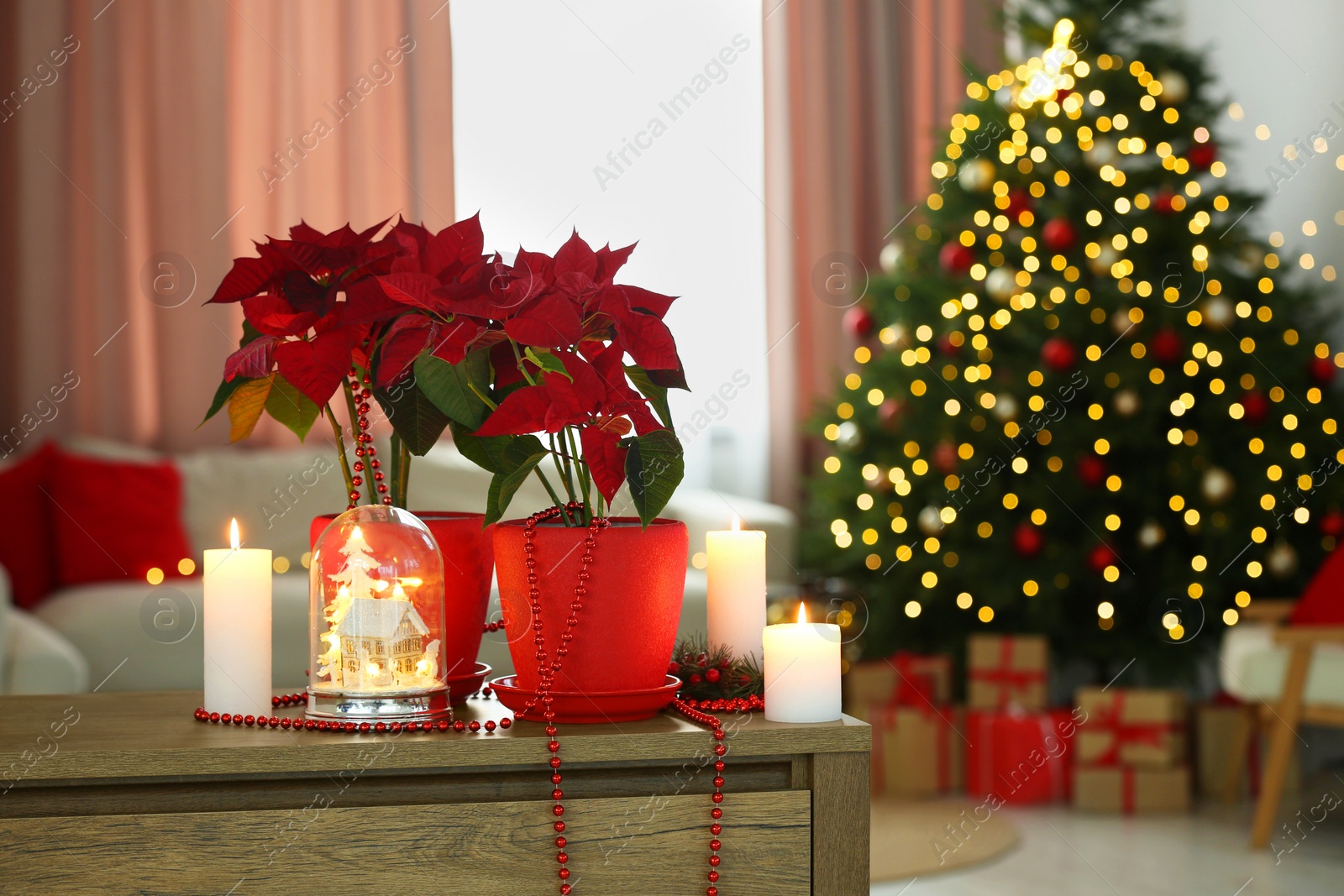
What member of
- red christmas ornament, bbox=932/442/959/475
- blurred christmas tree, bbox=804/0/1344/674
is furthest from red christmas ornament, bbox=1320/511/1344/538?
red christmas ornament, bbox=932/442/959/475

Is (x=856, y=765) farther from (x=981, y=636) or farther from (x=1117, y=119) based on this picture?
(x=1117, y=119)

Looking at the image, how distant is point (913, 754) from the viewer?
9.90 feet

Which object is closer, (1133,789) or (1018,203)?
(1133,789)

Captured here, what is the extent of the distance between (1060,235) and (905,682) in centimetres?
121

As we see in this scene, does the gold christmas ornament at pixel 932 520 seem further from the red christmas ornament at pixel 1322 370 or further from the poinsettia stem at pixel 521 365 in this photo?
the poinsettia stem at pixel 521 365

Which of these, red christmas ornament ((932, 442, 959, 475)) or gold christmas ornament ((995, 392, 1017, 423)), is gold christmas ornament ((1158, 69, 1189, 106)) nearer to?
gold christmas ornament ((995, 392, 1017, 423))

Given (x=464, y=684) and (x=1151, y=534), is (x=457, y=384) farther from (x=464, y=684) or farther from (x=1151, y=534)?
(x=1151, y=534)

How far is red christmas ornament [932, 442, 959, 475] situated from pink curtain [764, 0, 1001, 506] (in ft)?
2.91

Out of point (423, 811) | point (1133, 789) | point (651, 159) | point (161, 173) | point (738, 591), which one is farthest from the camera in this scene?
point (651, 159)

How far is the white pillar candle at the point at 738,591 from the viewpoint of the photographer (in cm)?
99

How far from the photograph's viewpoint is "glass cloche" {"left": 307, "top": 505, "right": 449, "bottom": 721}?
857mm

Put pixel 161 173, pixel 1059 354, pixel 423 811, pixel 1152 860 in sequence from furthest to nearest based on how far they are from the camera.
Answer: pixel 161 173 < pixel 1059 354 < pixel 1152 860 < pixel 423 811

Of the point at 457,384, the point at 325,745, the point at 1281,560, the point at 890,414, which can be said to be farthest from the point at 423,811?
the point at 1281,560

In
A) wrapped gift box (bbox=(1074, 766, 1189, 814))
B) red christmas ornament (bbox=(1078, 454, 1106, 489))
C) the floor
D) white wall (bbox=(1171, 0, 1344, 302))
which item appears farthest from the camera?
white wall (bbox=(1171, 0, 1344, 302))
